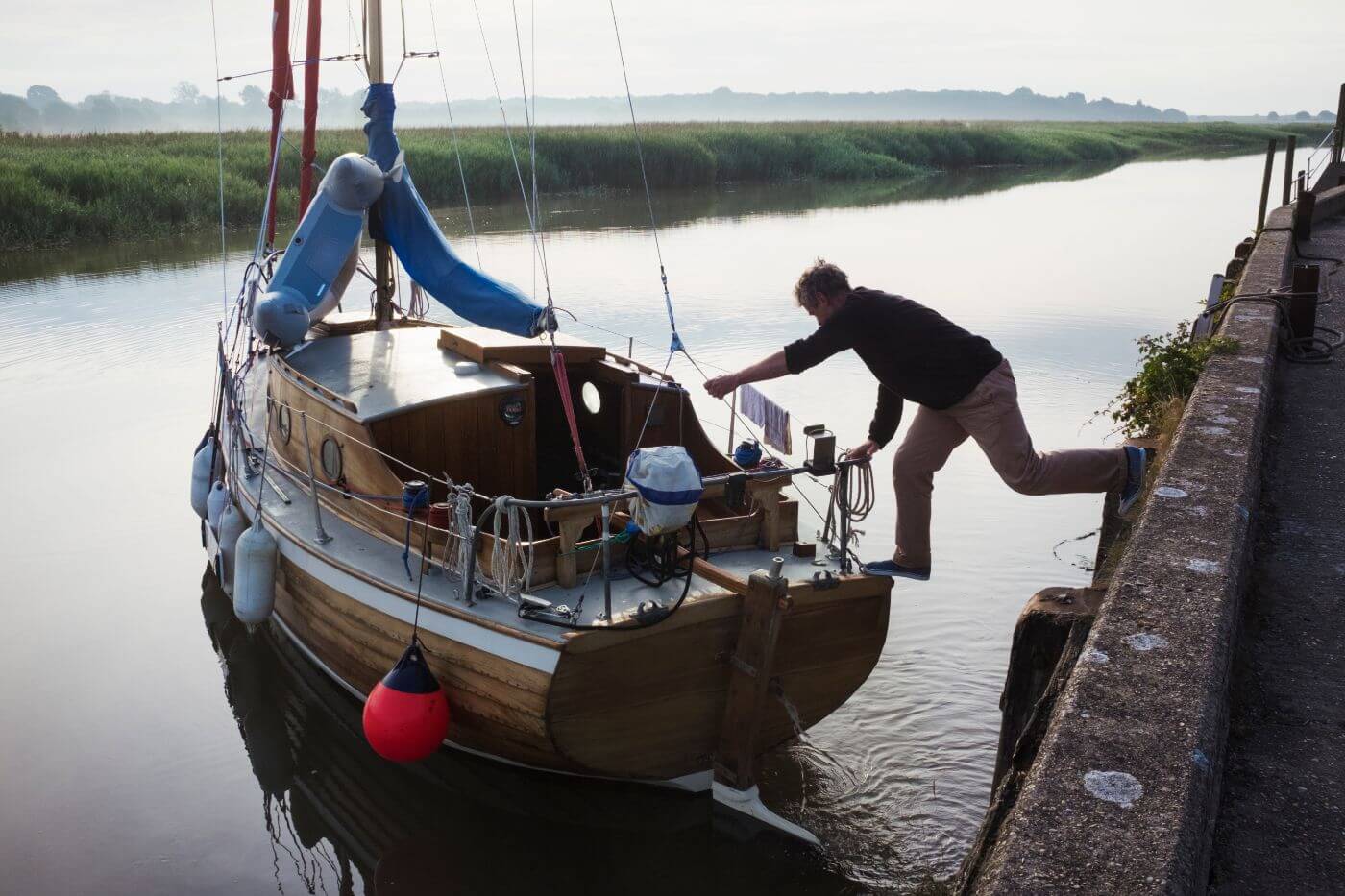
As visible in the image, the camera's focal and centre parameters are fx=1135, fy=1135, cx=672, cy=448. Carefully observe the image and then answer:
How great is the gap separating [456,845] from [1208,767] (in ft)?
14.3

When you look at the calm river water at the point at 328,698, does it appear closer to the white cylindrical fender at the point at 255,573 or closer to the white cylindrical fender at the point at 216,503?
the white cylindrical fender at the point at 255,573

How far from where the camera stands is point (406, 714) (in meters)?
5.86

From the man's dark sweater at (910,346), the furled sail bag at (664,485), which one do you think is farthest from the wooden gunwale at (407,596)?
the man's dark sweater at (910,346)

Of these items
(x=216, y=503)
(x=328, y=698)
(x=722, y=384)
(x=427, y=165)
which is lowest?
(x=328, y=698)

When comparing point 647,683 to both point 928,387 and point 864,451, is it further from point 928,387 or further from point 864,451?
point 928,387

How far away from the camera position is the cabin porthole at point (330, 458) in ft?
23.9

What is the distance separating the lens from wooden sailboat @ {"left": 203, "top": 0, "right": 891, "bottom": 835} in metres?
5.70

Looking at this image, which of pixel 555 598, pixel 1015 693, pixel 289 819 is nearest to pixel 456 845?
pixel 289 819

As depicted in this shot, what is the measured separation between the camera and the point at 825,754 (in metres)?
6.76

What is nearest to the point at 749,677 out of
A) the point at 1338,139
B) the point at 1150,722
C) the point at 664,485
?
the point at 664,485

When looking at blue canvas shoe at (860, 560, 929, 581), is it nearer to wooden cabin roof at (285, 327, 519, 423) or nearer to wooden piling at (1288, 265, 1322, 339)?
wooden cabin roof at (285, 327, 519, 423)

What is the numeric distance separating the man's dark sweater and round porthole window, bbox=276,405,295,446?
13.5ft

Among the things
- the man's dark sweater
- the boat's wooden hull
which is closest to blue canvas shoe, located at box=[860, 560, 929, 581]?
the boat's wooden hull

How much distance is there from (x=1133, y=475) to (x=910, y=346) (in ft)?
4.49
